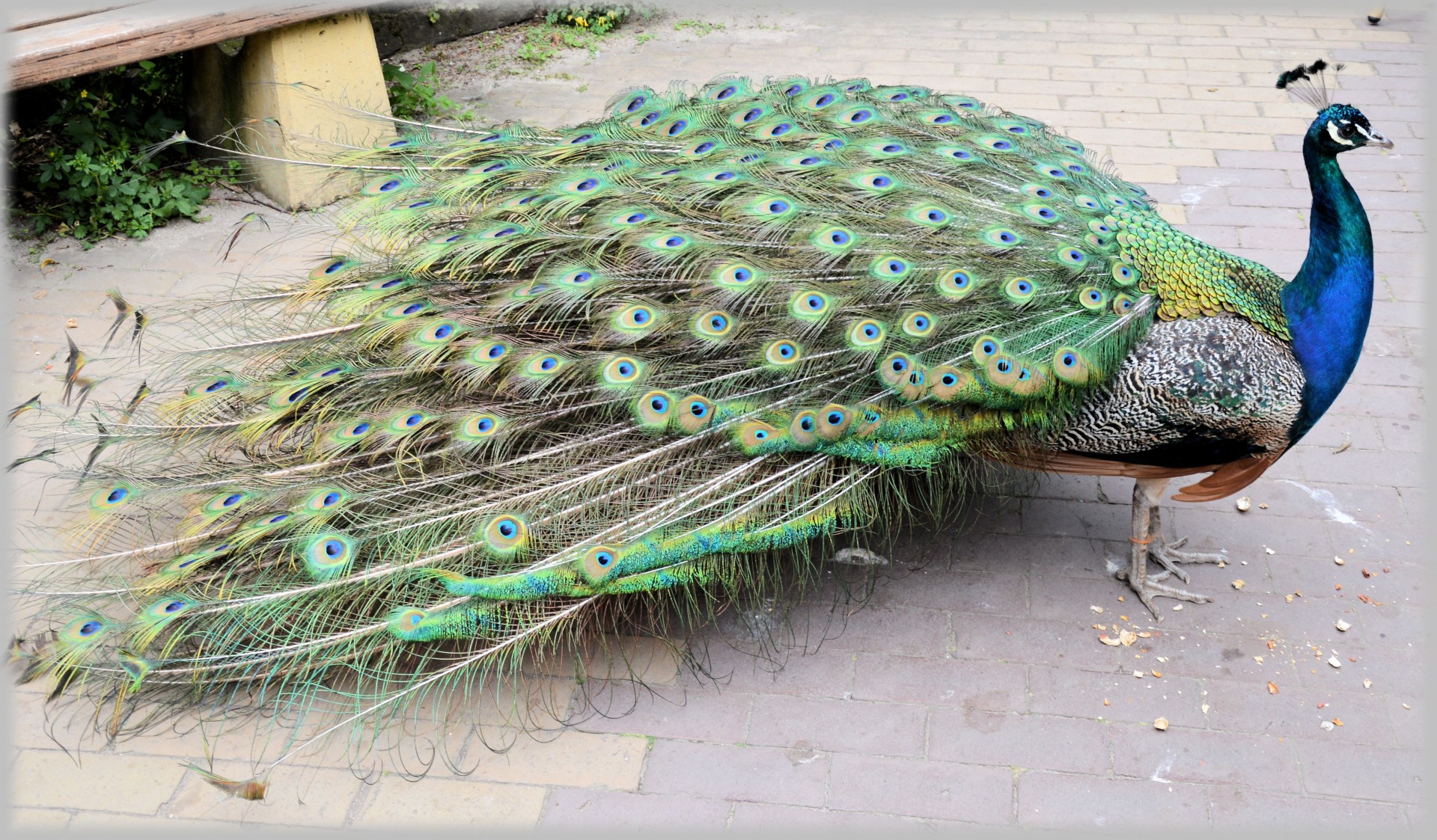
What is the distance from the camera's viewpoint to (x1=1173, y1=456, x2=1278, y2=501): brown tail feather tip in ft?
11.2

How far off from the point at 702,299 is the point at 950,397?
0.75 m

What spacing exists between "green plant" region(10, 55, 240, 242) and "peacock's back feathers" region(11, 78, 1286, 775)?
256 cm

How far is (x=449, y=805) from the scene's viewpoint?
306 cm

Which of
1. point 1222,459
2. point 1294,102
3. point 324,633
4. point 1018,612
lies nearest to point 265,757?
point 324,633

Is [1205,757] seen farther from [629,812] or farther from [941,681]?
[629,812]

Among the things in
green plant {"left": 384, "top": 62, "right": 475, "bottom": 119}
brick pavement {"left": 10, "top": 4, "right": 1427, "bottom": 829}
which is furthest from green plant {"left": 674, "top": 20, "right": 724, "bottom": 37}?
brick pavement {"left": 10, "top": 4, "right": 1427, "bottom": 829}

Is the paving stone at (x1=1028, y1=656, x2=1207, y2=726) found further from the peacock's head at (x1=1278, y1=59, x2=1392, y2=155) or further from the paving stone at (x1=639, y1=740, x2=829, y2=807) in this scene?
the peacock's head at (x1=1278, y1=59, x2=1392, y2=155)

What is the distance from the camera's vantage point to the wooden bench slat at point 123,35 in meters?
4.68

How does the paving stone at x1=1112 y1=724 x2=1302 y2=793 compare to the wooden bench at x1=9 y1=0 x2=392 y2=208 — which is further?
the wooden bench at x1=9 y1=0 x2=392 y2=208

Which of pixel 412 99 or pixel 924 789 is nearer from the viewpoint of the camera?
pixel 924 789

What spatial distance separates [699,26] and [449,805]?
268 inches

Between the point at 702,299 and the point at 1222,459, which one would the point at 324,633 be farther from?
the point at 1222,459

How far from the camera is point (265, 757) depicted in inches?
123

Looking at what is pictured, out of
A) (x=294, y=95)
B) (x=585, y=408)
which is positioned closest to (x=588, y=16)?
(x=294, y=95)
